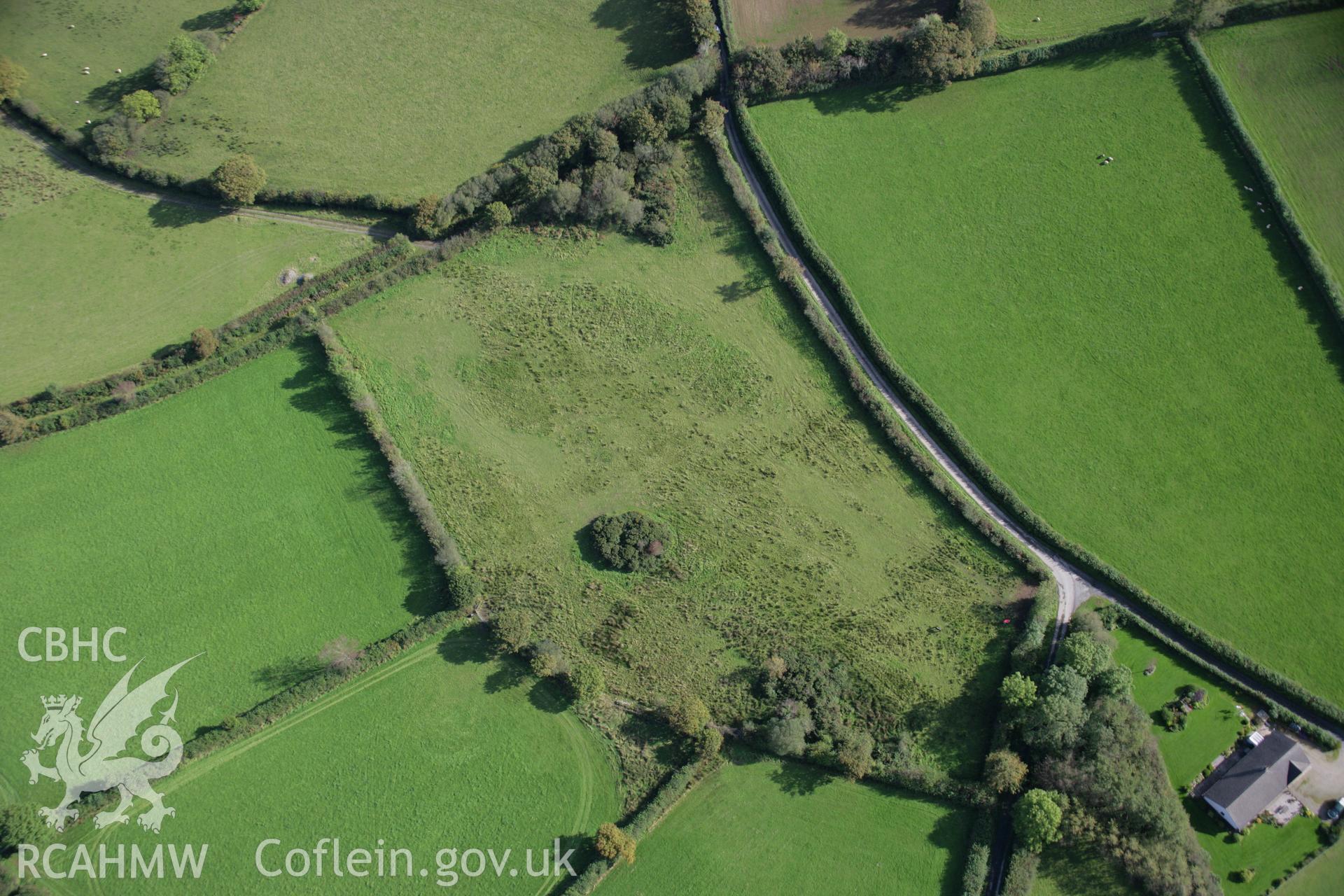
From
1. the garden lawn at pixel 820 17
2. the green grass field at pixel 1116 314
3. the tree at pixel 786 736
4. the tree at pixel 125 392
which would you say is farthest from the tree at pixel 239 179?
the tree at pixel 786 736

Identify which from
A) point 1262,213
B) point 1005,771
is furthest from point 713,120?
point 1005,771

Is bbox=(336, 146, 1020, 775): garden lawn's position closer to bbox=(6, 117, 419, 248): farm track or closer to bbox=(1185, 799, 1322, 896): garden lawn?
bbox=(6, 117, 419, 248): farm track

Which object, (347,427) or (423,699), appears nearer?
(423,699)

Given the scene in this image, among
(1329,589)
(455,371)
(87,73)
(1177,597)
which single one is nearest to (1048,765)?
(1177,597)

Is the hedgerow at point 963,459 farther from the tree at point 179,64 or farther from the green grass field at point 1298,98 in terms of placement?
the tree at point 179,64

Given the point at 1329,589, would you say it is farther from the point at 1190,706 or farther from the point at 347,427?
the point at 347,427

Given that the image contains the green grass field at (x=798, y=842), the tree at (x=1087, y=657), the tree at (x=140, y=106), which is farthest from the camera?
the tree at (x=140, y=106)
